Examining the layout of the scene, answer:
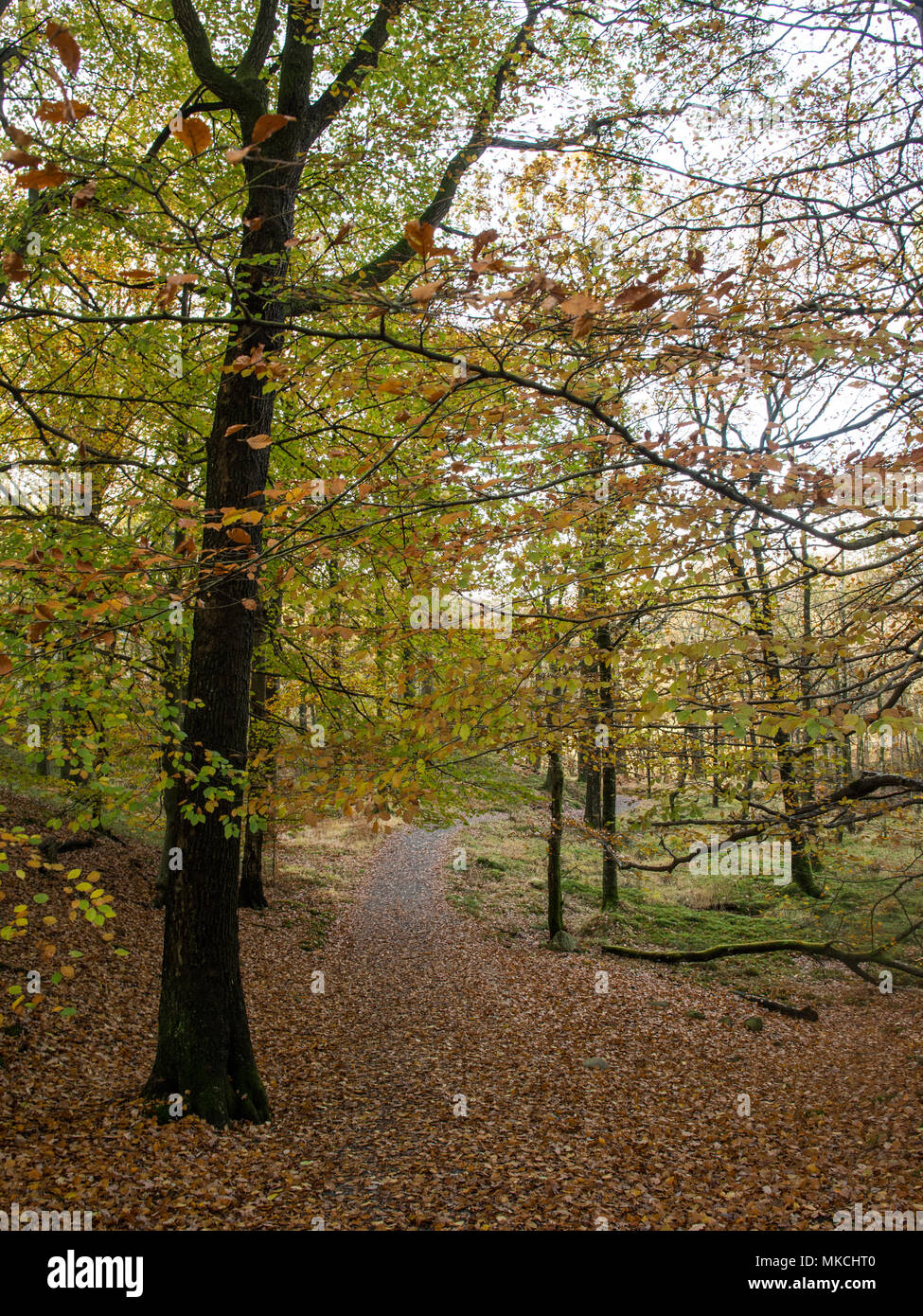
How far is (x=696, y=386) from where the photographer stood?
3.63 m

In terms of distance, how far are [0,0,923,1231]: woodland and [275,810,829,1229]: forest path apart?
57 mm

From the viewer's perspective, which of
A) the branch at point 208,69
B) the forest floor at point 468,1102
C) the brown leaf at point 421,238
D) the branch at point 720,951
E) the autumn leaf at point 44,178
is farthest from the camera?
the branch at point 720,951

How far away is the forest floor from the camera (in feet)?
15.9

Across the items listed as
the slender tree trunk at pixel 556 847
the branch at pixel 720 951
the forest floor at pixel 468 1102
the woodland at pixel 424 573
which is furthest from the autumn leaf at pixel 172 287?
the branch at pixel 720 951

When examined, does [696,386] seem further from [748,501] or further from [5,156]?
[5,156]

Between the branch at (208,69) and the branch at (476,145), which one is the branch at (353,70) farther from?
the branch at (476,145)

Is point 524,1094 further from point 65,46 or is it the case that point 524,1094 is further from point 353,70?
point 353,70

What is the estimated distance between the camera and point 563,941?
509 inches

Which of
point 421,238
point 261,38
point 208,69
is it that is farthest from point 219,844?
point 261,38

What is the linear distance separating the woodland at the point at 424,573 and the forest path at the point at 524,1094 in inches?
2.2

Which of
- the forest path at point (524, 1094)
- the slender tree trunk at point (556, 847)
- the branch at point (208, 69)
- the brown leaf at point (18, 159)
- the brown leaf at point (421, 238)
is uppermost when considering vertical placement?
the branch at point (208, 69)

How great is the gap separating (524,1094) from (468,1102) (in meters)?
0.65

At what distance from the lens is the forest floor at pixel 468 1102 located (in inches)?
191

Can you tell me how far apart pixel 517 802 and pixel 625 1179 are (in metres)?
3.51
